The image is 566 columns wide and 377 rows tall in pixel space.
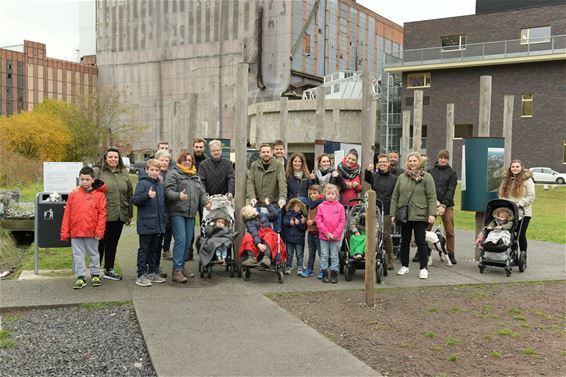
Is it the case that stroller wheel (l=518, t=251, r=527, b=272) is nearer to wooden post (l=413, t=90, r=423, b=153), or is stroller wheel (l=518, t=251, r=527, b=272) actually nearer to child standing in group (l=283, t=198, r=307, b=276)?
wooden post (l=413, t=90, r=423, b=153)

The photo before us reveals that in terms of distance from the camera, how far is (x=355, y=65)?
235ft

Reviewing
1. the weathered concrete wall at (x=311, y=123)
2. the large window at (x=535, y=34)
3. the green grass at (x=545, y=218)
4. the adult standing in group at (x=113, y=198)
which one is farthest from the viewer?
the weathered concrete wall at (x=311, y=123)

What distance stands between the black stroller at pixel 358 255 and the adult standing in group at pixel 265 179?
1172 mm

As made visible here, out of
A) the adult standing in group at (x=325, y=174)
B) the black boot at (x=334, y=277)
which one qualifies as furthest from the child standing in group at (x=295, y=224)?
the adult standing in group at (x=325, y=174)

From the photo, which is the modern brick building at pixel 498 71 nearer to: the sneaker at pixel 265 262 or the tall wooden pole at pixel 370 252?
the sneaker at pixel 265 262

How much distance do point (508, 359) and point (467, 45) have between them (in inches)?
1629

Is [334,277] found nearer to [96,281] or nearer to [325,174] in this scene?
[325,174]

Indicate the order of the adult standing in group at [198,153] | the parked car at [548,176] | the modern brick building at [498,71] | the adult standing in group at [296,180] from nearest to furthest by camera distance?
the adult standing in group at [296,180], the adult standing in group at [198,153], the parked car at [548,176], the modern brick building at [498,71]

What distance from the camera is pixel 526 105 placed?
41.4 metres

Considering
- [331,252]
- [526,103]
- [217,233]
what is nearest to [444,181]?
[331,252]

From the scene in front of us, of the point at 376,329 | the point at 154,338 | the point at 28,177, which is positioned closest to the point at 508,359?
the point at 376,329

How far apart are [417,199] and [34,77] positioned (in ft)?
316

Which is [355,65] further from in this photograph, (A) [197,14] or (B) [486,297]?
(B) [486,297]

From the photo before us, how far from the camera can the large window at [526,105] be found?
135ft
